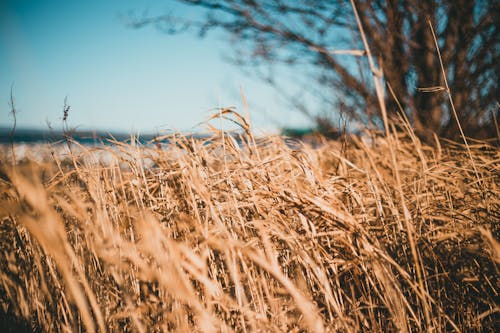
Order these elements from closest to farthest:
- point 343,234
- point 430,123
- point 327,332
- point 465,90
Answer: point 327,332 → point 343,234 → point 465,90 → point 430,123

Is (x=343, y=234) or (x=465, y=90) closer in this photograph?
(x=343, y=234)

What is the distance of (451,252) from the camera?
69 cm

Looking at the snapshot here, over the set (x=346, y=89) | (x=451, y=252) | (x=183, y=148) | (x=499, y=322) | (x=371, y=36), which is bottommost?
(x=499, y=322)

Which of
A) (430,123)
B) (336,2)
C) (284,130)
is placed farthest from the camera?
(284,130)

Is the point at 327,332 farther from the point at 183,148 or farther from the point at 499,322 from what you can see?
the point at 183,148

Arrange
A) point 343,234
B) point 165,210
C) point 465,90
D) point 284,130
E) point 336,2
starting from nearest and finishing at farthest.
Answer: point 343,234, point 165,210, point 465,90, point 336,2, point 284,130

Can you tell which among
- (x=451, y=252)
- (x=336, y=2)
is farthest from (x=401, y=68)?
(x=451, y=252)

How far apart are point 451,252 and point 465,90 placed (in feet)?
6.50

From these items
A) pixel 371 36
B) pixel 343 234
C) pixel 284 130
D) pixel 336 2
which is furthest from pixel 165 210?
pixel 336 2

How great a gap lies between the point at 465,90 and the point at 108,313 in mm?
2683

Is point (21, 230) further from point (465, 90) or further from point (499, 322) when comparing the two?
point (465, 90)

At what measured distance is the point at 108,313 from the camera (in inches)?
23.4

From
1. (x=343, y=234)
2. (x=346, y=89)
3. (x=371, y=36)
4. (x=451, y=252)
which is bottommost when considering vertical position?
(x=451, y=252)

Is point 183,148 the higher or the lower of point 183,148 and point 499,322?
the higher
